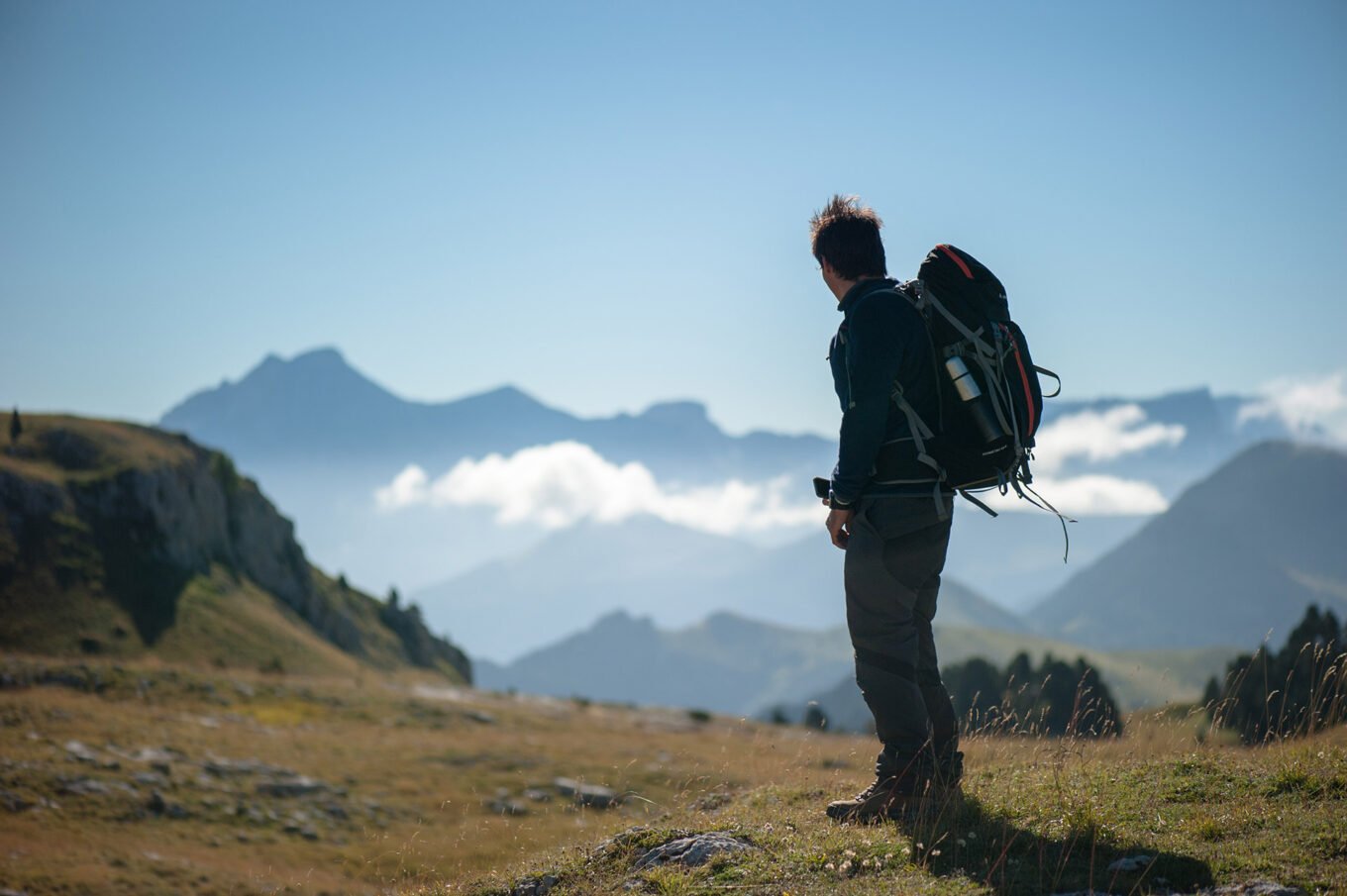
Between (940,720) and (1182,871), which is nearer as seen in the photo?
(1182,871)

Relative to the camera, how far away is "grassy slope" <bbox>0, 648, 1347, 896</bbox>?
670 centimetres

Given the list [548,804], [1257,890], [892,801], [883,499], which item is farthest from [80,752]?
[1257,890]

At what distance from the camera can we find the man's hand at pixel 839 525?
7.29m

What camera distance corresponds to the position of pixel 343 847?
26.8 meters

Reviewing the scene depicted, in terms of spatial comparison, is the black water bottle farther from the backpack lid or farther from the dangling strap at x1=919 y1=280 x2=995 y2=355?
the backpack lid

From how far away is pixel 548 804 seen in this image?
16625 millimetres

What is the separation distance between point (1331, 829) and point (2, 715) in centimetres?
3822

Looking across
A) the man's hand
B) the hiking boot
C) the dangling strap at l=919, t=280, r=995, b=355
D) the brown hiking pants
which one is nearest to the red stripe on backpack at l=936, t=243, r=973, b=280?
the dangling strap at l=919, t=280, r=995, b=355

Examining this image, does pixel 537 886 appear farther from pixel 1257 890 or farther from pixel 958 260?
pixel 958 260

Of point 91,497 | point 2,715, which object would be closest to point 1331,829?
point 2,715

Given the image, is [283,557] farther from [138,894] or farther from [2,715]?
[138,894]

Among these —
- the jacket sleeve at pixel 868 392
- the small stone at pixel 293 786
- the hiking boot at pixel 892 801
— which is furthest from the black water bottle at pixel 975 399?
the small stone at pixel 293 786

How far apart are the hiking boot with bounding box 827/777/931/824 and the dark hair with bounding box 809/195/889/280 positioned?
4023mm

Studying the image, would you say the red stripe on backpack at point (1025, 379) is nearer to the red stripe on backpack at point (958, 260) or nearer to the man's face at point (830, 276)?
the red stripe on backpack at point (958, 260)
